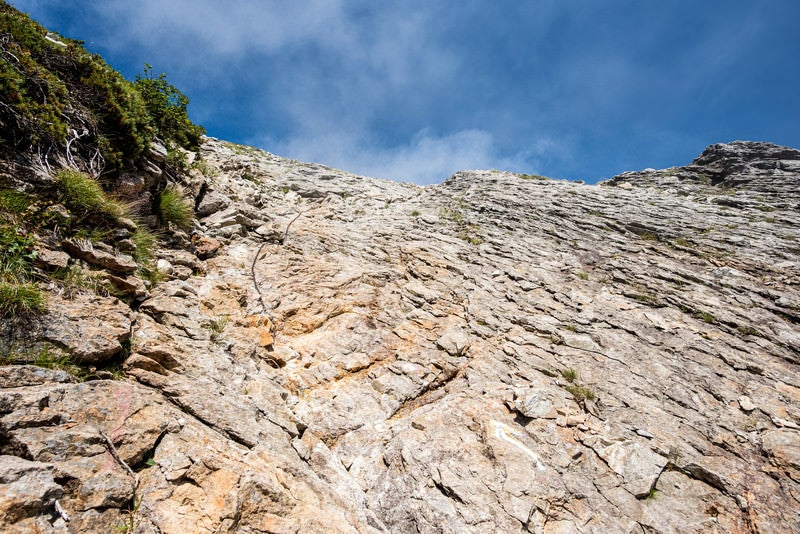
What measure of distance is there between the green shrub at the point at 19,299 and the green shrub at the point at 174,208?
5357mm

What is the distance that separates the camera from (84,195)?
6.92m

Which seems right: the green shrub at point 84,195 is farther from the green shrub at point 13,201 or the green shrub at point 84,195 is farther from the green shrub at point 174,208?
the green shrub at point 174,208

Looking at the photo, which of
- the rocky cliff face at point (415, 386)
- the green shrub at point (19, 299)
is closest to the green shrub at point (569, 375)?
the rocky cliff face at point (415, 386)

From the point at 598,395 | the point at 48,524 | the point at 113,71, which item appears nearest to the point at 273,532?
the point at 48,524

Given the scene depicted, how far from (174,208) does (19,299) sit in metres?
5.91

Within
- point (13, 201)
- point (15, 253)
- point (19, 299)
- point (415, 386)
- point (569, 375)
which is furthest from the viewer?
point (569, 375)

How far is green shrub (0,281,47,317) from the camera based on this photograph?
4574 mm

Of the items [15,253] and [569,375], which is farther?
[569,375]

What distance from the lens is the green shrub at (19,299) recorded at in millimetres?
4574

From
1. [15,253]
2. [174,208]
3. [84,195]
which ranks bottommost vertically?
[15,253]

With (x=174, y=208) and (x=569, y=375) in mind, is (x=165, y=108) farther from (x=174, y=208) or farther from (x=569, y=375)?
(x=569, y=375)

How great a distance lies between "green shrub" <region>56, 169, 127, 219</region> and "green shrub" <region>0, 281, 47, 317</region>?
104 inches

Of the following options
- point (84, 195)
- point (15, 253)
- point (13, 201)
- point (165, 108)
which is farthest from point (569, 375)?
point (165, 108)

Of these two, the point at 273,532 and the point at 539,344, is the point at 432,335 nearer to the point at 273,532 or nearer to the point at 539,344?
the point at 539,344
